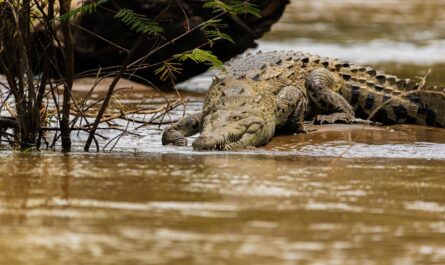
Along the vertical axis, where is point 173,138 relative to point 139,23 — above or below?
below

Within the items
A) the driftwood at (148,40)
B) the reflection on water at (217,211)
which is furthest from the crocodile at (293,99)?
the driftwood at (148,40)

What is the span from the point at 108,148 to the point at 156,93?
436 cm

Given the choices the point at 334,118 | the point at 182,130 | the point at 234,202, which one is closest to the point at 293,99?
the point at 334,118

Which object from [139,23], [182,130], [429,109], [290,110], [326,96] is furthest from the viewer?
[429,109]

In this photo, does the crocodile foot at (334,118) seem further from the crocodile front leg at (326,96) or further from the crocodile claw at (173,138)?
the crocodile claw at (173,138)

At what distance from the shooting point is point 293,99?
32.0 ft

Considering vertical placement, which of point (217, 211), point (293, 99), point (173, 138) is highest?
point (293, 99)

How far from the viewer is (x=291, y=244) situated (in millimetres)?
4555

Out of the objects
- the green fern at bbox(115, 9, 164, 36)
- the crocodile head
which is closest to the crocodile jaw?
the crocodile head

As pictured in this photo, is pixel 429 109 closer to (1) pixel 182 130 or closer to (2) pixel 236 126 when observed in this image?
(2) pixel 236 126

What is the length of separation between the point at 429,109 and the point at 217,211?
5.33m

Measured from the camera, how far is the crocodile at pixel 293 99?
893 cm

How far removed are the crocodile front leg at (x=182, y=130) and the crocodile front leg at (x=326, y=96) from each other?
113 cm

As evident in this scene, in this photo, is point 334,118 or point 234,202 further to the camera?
point 334,118
